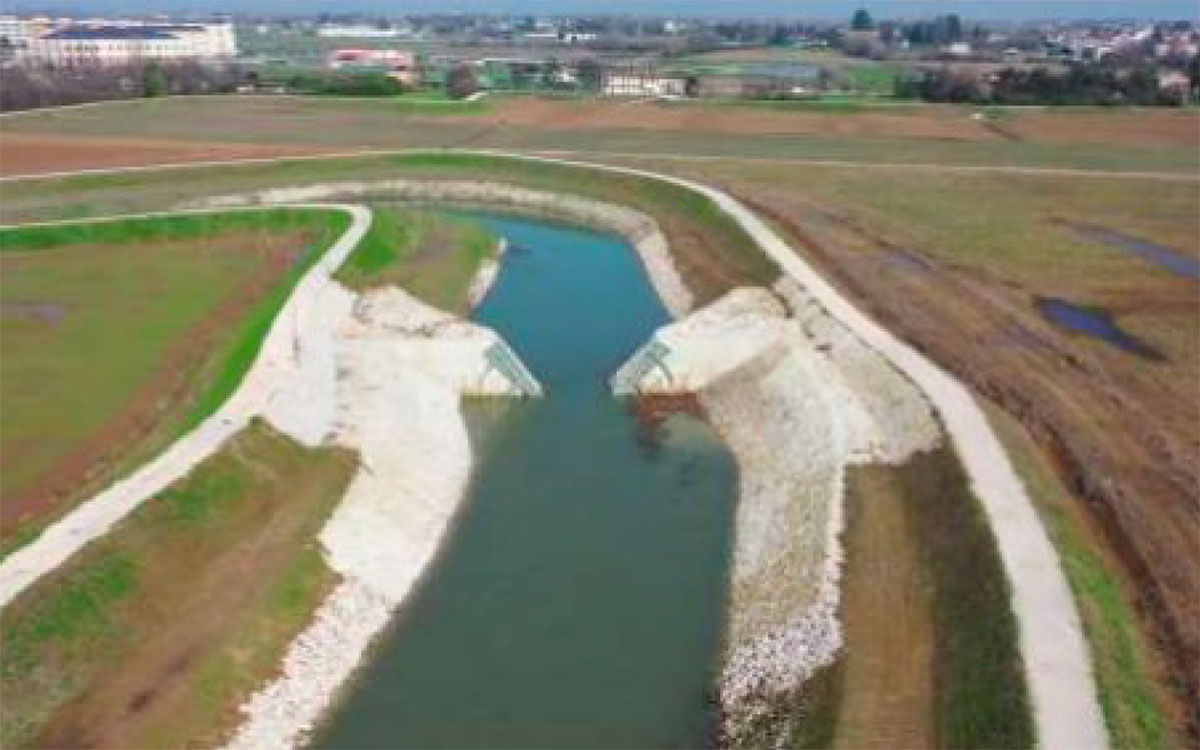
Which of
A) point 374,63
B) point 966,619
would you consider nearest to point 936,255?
point 966,619

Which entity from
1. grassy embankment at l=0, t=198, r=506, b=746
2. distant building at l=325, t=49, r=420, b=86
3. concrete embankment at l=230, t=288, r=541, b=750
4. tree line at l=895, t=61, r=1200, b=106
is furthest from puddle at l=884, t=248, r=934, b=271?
distant building at l=325, t=49, r=420, b=86

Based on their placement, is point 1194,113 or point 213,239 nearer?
point 213,239

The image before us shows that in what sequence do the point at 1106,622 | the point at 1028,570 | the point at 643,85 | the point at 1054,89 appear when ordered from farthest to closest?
the point at 643,85 → the point at 1054,89 → the point at 1028,570 → the point at 1106,622

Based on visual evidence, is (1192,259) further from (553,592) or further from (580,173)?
(553,592)

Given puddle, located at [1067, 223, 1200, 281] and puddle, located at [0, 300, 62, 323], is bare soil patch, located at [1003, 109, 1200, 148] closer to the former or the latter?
puddle, located at [1067, 223, 1200, 281]

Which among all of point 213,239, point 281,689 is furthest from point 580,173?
point 281,689

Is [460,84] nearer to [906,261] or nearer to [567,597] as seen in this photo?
[906,261]
